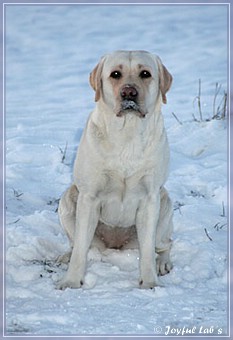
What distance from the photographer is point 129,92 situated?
4.75 metres

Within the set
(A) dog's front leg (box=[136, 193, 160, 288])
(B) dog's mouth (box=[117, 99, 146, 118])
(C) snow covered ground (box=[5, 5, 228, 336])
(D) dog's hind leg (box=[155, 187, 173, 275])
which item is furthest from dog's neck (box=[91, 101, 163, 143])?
(C) snow covered ground (box=[5, 5, 228, 336])

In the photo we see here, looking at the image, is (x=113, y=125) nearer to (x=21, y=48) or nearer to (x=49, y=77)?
(x=49, y=77)

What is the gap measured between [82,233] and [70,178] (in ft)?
5.44

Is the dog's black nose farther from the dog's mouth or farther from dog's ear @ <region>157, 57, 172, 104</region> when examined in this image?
dog's ear @ <region>157, 57, 172, 104</region>

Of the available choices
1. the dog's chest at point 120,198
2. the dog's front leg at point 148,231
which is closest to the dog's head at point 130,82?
the dog's chest at point 120,198

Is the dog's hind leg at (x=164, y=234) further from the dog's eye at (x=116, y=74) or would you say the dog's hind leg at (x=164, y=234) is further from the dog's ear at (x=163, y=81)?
the dog's eye at (x=116, y=74)

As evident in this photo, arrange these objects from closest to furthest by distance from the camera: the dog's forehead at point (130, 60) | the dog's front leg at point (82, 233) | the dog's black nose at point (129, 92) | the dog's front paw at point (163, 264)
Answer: the dog's black nose at point (129, 92)
the dog's forehead at point (130, 60)
the dog's front leg at point (82, 233)
the dog's front paw at point (163, 264)

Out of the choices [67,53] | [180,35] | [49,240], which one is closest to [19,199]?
[49,240]

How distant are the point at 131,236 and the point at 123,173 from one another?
0.60 m

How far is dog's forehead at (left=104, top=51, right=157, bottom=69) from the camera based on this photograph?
4855 mm

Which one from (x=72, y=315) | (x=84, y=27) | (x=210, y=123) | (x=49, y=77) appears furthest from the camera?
(x=84, y=27)

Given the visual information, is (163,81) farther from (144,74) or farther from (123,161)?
(123,161)

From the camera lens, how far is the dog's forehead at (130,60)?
4855mm

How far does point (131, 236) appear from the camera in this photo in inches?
214
